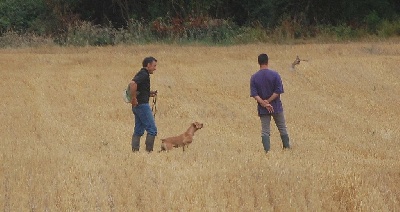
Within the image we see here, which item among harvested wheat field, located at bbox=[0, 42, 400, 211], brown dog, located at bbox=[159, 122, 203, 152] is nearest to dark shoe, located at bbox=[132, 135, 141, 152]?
harvested wheat field, located at bbox=[0, 42, 400, 211]

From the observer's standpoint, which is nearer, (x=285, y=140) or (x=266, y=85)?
(x=266, y=85)

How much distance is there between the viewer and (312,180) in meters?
9.24

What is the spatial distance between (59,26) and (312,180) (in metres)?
27.3

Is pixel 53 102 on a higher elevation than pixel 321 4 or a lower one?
lower

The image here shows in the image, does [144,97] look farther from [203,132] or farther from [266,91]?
[203,132]

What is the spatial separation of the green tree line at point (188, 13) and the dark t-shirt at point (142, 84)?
A: 20.3 metres

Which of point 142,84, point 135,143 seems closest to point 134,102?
point 142,84

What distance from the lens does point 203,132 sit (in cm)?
1498

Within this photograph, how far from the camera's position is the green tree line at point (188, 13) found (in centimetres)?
3325

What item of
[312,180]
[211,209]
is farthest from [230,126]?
[211,209]

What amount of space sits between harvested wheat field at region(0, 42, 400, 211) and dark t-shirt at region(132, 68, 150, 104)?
888 millimetres

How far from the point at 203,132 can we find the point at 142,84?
12.2 ft

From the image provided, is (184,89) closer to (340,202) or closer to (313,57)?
(313,57)

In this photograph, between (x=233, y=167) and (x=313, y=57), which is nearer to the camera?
(x=233, y=167)
